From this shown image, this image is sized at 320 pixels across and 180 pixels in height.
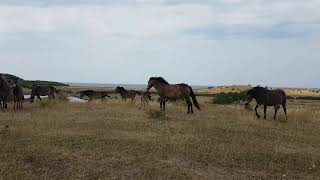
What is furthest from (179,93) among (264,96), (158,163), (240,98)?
(240,98)

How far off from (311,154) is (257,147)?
1.56 m

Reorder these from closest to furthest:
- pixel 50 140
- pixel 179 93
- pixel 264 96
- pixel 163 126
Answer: pixel 50 140 < pixel 163 126 < pixel 264 96 < pixel 179 93

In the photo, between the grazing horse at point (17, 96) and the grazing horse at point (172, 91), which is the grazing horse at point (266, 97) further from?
the grazing horse at point (17, 96)

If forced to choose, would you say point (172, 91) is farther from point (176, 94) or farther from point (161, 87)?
point (161, 87)

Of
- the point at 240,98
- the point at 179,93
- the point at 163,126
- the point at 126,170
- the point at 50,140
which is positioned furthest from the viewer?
the point at 240,98

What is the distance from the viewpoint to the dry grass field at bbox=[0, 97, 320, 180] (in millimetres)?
12516

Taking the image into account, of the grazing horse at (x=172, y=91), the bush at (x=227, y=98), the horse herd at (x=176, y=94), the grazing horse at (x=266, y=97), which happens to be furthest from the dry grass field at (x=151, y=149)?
the bush at (x=227, y=98)

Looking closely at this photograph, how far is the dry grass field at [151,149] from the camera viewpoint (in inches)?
493

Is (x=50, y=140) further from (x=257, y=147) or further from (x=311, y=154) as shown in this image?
(x=311, y=154)

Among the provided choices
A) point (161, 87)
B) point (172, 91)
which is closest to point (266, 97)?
point (172, 91)

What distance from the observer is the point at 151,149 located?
48.2ft

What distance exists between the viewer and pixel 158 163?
13.2 m

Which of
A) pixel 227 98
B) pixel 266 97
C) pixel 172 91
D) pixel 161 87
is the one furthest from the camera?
pixel 227 98

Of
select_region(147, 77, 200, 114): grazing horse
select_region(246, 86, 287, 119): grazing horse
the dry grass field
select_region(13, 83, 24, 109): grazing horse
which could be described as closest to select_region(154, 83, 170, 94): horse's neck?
select_region(147, 77, 200, 114): grazing horse
